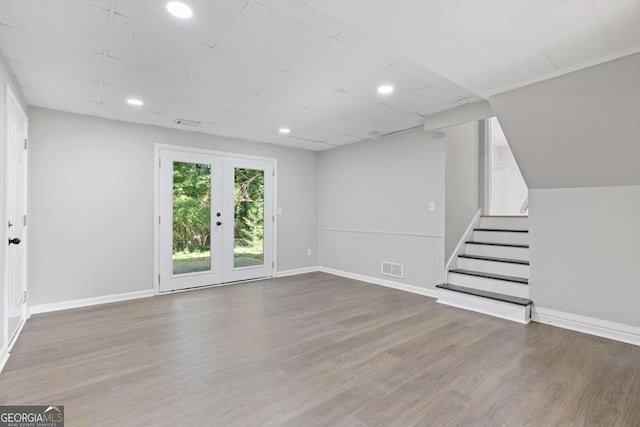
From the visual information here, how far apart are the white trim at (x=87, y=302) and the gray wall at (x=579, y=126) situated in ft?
16.0

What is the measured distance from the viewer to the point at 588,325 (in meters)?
3.23

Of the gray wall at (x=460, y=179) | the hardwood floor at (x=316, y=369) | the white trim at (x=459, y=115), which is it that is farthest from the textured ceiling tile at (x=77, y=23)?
the gray wall at (x=460, y=179)

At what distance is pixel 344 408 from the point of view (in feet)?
6.48

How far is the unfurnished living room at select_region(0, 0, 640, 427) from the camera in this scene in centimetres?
202

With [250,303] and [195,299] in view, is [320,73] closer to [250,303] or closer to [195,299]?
[250,303]

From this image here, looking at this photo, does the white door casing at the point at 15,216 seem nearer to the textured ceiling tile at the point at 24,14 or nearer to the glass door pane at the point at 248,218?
the textured ceiling tile at the point at 24,14

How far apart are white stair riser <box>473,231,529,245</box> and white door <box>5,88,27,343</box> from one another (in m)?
5.50

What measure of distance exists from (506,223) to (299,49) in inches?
161

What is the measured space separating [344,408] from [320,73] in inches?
102

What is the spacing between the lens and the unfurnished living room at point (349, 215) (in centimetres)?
202

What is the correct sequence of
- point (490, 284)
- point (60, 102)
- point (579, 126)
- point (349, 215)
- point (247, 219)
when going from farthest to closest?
point (349, 215), point (247, 219), point (490, 284), point (60, 102), point (579, 126)

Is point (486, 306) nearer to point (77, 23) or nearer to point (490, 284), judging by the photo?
point (490, 284)

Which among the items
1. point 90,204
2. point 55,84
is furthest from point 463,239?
point 55,84

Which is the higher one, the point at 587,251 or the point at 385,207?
the point at 385,207
